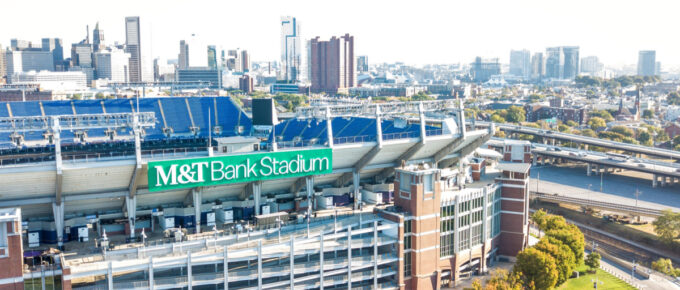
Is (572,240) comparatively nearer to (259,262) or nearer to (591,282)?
(591,282)

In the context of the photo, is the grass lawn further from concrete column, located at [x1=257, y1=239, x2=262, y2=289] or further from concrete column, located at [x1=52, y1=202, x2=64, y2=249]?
concrete column, located at [x1=52, y1=202, x2=64, y2=249]

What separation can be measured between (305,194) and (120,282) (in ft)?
87.6

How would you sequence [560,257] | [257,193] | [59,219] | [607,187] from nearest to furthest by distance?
[59,219] → [257,193] → [560,257] → [607,187]

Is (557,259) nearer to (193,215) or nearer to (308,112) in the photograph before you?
(308,112)

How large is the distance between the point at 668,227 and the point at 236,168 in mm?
63275

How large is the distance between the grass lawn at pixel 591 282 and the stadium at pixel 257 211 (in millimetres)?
7566

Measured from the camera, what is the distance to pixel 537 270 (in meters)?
63.7

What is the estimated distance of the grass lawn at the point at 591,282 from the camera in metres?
70.4

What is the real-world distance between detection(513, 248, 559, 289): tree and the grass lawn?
681 centimetres

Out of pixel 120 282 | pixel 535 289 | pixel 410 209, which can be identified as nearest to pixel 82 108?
pixel 120 282

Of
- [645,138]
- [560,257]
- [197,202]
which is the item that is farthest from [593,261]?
[645,138]

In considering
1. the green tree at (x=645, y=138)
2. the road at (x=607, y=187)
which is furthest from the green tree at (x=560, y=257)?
the green tree at (x=645, y=138)

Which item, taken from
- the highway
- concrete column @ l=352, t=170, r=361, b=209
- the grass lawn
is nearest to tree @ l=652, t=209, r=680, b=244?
the grass lawn

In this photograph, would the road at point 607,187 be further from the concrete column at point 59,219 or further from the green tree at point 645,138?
the concrete column at point 59,219
